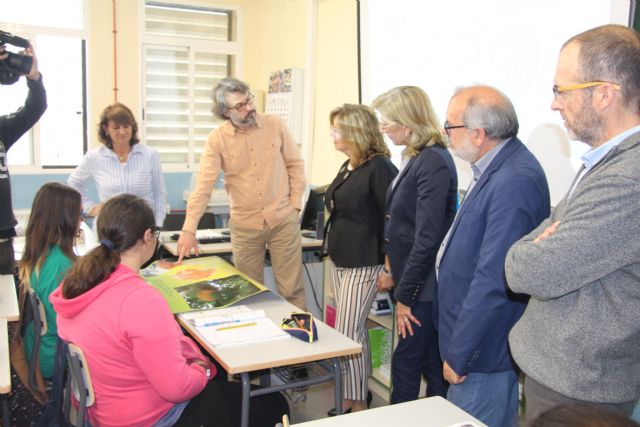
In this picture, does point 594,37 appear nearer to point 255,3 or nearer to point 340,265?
point 340,265

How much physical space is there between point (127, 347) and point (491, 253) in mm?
1117

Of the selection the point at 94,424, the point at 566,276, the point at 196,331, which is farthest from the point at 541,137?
the point at 94,424

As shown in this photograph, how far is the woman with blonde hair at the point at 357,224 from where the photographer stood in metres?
2.83

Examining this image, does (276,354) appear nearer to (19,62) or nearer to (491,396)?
(491,396)

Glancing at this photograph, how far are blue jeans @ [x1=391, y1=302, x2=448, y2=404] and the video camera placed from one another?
207 centimetres

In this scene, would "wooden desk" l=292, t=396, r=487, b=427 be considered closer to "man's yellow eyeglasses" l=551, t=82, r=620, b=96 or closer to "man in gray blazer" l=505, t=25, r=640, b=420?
"man in gray blazer" l=505, t=25, r=640, b=420

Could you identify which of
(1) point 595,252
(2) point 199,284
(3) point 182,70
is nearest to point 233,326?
(2) point 199,284

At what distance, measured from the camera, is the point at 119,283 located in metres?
1.81

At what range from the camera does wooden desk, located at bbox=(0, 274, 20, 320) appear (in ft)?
7.67

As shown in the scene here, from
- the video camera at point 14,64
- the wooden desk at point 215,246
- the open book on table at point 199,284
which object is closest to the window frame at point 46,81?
the wooden desk at point 215,246

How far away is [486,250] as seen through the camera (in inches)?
68.9

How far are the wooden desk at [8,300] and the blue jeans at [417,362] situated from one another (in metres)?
1.58

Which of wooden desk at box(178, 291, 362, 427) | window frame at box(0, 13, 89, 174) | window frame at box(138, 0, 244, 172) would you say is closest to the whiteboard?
wooden desk at box(178, 291, 362, 427)

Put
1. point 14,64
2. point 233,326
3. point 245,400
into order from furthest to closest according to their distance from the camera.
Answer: point 14,64
point 233,326
point 245,400
